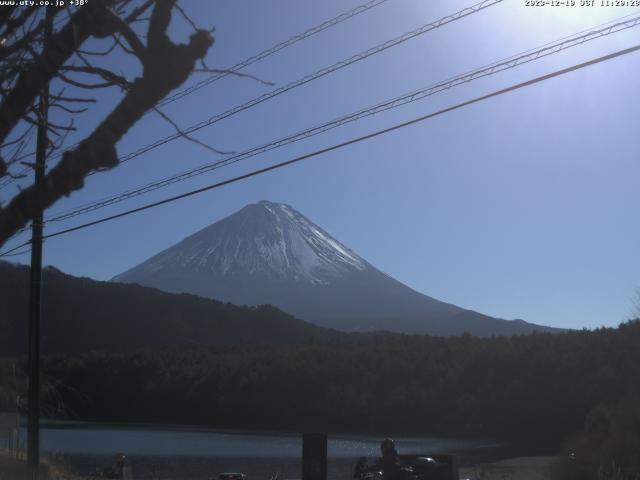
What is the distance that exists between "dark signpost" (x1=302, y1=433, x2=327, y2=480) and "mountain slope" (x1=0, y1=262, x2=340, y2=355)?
56063 millimetres

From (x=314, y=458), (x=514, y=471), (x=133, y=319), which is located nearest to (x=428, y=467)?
(x=314, y=458)

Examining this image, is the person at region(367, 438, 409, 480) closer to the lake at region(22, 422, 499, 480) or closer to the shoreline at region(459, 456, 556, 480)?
the shoreline at region(459, 456, 556, 480)

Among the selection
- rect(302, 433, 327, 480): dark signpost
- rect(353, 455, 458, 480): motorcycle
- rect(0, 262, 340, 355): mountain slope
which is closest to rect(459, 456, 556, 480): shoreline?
rect(353, 455, 458, 480): motorcycle

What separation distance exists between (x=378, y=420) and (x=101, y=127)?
58.3 meters

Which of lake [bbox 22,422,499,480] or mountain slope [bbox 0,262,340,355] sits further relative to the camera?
mountain slope [bbox 0,262,340,355]

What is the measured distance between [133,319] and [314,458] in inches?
3020

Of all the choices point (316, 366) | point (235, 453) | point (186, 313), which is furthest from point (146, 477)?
point (186, 313)

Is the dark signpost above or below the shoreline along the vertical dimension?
above

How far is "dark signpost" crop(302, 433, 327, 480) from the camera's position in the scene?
11180mm

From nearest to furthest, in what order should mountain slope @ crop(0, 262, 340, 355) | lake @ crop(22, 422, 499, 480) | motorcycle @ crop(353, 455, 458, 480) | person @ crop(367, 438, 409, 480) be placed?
person @ crop(367, 438, 409, 480)
motorcycle @ crop(353, 455, 458, 480)
lake @ crop(22, 422, 499, 480)
mountain slope @ crop(0, 262, 340, 355)

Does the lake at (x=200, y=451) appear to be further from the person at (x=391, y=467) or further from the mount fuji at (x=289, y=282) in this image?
the mount fuji at (x=289, y=282)

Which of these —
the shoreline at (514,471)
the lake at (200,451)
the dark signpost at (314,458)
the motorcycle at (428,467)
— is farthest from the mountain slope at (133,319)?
the dark signpost at (314,458)

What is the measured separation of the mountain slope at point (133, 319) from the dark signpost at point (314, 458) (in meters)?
56.1

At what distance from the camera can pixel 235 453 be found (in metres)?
40.1
